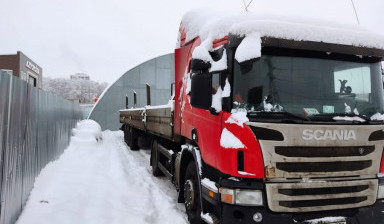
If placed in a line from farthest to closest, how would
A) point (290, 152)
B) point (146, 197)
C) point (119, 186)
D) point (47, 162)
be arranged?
point (47, 162), point (119, 186), point (146, 197), point (290, 152)

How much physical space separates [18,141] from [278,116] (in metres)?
3.69

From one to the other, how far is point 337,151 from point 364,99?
852mm

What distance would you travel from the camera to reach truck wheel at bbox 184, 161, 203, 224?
14.7 feet

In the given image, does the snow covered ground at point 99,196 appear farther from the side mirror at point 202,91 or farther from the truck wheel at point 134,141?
the truck wheel at point 134,141

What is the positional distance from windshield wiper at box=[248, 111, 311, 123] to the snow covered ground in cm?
243

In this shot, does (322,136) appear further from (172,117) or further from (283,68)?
(172,117)

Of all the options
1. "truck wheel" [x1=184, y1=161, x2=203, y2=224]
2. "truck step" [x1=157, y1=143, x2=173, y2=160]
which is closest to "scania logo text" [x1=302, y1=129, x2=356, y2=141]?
"truck wheel" [x1=184, y1=161, x2=203, y2=224]

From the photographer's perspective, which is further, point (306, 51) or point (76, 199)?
point (76, 199)

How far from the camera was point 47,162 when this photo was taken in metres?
7.83

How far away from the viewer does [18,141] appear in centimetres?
461

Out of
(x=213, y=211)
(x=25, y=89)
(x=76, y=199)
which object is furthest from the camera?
(x=76, y=199)

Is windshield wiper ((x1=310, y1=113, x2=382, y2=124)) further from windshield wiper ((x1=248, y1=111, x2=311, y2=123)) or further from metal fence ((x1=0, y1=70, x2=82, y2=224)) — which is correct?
metal fence ((x1=0, y1=70, x2=82, y2=224))

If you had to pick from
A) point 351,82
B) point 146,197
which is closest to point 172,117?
point 146,197

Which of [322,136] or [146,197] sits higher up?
[322,136]
